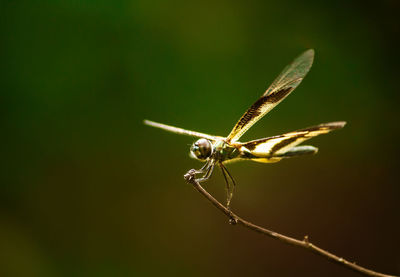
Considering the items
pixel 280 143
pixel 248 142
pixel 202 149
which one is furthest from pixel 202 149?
pixel 280 143

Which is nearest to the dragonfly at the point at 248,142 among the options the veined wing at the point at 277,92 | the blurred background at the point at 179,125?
the veined wing at the point at 277,92

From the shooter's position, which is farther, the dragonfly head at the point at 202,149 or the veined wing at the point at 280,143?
the dragonfly head at the point at 202,149

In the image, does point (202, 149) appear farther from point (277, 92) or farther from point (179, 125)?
point (179, 125)

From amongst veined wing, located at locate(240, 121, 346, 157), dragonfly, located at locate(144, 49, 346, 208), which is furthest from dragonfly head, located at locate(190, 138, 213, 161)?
veined wing, located at locate(240, 121, 346, 157)

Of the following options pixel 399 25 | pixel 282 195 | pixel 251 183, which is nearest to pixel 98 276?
pixel 251 183

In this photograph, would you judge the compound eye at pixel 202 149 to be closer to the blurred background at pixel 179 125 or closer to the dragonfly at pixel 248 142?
the dragonfly at pixel 248 142

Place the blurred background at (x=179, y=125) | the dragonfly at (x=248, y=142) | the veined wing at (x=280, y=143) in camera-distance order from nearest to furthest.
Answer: the veined wing at (x=280, y=143) < the dragonfly at (x=248, y=142) < the blurred background at (x=179, y=125)

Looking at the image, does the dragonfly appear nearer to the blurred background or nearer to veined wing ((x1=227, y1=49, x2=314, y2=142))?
veined wing ((x1=227, y1=49, x2=314, y2=142))
